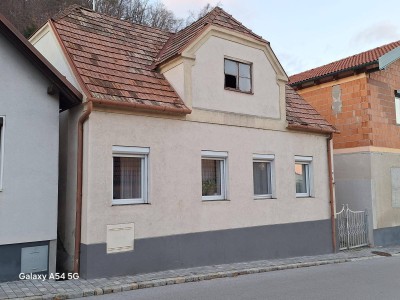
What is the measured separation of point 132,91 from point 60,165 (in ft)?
8.13

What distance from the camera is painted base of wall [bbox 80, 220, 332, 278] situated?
8.64 m

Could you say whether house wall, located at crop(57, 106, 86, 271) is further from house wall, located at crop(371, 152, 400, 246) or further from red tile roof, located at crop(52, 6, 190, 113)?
house wall, located at crop(371, 152, 400, 246)

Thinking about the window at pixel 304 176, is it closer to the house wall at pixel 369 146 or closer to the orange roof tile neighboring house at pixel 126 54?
the orange roof tile neighboring house at pixel 126 54

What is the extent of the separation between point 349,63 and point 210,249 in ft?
32.2

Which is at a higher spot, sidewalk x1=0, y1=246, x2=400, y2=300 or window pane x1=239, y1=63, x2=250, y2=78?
window pane x1=239, y1=63, x2=250, y2=78

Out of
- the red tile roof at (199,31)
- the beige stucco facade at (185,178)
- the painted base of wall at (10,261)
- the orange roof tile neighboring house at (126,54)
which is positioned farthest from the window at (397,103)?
the painted base of wall at (10,261)

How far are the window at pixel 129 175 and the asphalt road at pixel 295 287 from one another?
2218 mm

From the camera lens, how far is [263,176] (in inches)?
471

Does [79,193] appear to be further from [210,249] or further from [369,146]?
[369,146]

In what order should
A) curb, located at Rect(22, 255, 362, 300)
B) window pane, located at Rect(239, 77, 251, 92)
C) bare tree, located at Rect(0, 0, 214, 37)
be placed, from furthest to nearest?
bare tree, located at Rect(0, 0, 214, 37)
window pane, located at Rect(239, 77, 251, 92)
curb, located at Rect(22, 255, 362, 300)

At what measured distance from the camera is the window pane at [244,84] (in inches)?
458

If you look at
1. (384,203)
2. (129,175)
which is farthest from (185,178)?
(384,203)

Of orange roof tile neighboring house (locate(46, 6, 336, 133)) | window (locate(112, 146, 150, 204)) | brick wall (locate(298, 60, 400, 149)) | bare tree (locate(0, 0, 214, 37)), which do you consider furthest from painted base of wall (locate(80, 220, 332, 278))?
bare tree (locate(0, 0, 214, 37))

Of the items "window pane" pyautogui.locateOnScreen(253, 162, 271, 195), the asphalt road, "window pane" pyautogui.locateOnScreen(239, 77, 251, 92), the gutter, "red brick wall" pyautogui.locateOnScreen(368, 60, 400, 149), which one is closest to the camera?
the asphalt road
